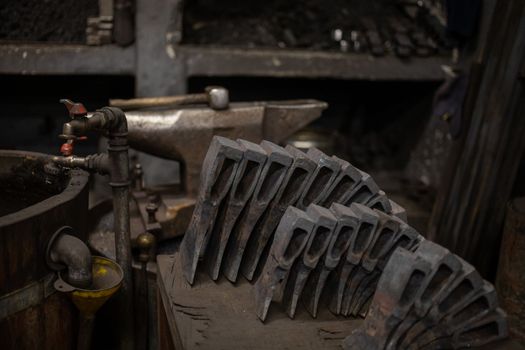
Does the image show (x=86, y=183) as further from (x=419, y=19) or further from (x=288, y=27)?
(x=419, y=19)

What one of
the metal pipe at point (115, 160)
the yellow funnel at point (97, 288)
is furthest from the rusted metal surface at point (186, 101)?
the yellow funnel at point (97, 288)

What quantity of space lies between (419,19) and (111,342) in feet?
15.1

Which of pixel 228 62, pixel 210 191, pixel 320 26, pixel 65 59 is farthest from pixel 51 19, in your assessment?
pixel 210 191

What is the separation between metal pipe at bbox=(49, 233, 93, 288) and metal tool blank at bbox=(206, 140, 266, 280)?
0.52 meters

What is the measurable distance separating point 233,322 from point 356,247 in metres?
0.46

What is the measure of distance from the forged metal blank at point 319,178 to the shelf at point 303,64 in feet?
9.69

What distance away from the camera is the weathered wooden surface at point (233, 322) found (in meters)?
1.60

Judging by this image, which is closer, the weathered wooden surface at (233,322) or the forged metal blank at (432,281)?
the forged metal blank at (432,281)

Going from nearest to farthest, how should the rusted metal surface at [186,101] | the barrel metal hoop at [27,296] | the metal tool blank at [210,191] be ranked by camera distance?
the metal tool blank at [210,191] → the barrel metal hoop at [27,296] → the rusted metal surface at [186,101]

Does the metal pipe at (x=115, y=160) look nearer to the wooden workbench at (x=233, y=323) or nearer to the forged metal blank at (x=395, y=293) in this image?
the wooden workbench at (x=233, y=323)

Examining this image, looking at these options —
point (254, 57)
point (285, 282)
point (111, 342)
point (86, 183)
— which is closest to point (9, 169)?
point (86, 183)

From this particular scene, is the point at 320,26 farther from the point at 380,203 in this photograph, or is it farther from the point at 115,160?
the point at 380,203

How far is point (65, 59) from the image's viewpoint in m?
4.45

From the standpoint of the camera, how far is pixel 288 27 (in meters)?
5.44
